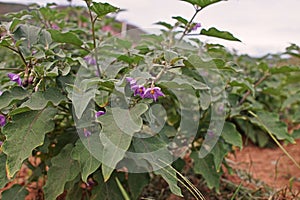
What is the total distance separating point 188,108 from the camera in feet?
5.32

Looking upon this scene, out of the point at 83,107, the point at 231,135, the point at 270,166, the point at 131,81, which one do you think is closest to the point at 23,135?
the point at 83,107

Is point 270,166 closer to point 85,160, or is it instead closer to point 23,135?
point 85,160

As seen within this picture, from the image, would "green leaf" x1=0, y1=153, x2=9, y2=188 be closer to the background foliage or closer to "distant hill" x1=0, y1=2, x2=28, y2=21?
the background foliage

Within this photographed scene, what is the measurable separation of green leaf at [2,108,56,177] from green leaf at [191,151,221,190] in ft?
2.13

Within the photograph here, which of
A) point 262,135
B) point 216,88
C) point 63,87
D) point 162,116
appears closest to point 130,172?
point 162,116

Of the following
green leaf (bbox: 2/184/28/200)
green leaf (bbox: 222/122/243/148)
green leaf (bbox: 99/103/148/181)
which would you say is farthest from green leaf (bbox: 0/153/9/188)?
green leaf (bbox: 222/122/243/148)

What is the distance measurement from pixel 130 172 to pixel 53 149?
303 millimetres

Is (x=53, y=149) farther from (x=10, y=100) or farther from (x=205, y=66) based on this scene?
(x=205, y=66)

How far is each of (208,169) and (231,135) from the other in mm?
169

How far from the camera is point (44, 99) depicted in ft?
3.81

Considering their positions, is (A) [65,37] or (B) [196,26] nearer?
(A) [65,37]

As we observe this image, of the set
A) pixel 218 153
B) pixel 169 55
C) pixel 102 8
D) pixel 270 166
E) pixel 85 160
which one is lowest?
pixel 270 166

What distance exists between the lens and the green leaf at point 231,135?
60.8 inches

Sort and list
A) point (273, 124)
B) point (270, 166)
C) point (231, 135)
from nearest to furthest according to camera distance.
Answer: point (231, 135), point (273, 124), point (270, 166)
